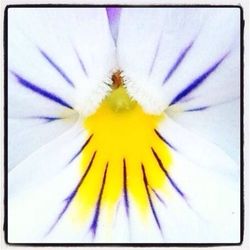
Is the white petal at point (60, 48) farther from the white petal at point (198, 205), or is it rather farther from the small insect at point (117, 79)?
the white petal at point (198, 205)

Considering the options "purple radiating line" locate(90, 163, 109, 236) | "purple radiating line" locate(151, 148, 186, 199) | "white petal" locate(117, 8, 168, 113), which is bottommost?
"purple radiating line" locate(90, 163, 109, 236)

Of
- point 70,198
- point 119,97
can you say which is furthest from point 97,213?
point 119,97

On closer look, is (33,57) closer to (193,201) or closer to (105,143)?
(105,143)

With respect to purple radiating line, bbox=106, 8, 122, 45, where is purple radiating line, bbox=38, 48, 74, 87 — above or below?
below

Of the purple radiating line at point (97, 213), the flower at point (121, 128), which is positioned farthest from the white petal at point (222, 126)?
the purple radiating line at point (97, 213)

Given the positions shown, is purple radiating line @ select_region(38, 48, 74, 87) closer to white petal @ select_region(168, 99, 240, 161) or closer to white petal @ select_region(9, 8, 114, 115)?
white petal @ select_region(9, 8, 114, 115)

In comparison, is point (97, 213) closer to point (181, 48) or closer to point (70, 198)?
point (70, 198)

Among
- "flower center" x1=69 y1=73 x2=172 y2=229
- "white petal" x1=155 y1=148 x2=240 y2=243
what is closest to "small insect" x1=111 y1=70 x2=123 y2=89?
"flower center" x1=69 y1=73 x2=172 y2=229
